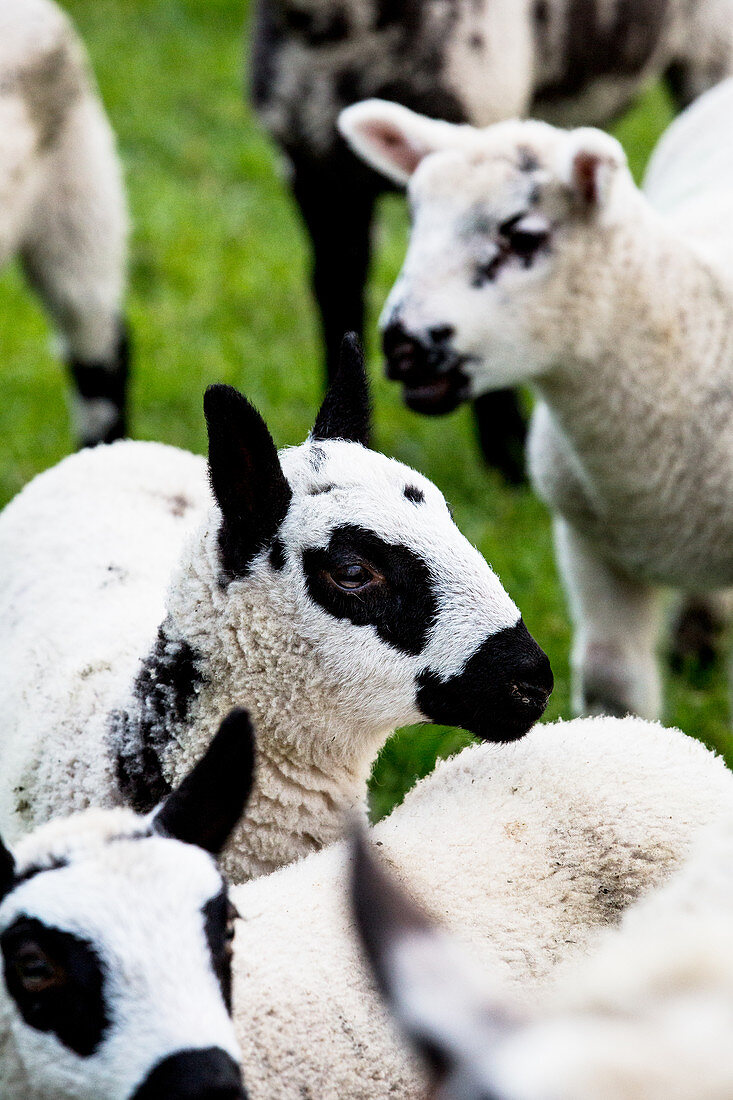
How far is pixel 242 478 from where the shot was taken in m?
2.85

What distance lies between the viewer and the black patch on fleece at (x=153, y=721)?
2.90 meters

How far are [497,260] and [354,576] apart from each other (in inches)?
60.7

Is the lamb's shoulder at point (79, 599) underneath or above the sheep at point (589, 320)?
underneath

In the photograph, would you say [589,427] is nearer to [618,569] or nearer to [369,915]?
[618,569]

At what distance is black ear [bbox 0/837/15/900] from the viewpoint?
218cm

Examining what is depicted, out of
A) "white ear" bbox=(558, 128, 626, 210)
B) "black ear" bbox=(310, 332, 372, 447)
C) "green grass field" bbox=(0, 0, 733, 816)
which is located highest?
"white ear" bbox=(558, 128, 626, 210)

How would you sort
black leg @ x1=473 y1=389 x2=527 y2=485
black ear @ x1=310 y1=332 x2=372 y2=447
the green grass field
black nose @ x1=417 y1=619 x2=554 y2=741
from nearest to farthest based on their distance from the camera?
black nose @ x1=417 y1=619 x2=554 y2=741 → black ear @ x1=310 y1=332 x2=372 y2=447 → the green grass field → black leg @ x1=473 y1=389 x2=527 y2=485

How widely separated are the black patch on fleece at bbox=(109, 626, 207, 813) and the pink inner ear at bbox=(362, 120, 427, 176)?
2218 mm

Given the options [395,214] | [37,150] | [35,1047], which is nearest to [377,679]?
[35,1047]

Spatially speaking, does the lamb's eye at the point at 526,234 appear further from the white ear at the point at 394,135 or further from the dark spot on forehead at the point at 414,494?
the dark spot on forehead at the point at 414,494

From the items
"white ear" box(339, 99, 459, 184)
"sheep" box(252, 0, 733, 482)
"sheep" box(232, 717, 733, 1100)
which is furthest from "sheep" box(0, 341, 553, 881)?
"sheep" box(252, 0, 733, 482)

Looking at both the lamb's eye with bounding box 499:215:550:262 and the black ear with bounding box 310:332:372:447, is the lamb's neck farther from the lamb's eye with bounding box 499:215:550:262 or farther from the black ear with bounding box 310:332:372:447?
the black ear with bounding box 310:332:372:447

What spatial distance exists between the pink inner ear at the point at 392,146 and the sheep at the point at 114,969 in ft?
9.59

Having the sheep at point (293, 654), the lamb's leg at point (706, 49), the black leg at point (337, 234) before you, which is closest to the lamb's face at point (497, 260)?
the sheep at point (293, 654)
